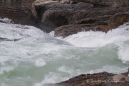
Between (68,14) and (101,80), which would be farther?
(68,14)

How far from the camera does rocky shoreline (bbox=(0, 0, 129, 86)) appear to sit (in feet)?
38.5

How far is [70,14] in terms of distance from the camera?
14578 millimetres

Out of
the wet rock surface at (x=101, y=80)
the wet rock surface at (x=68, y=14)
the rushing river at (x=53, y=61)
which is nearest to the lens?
the wet rock surface at (x=101, y=80)

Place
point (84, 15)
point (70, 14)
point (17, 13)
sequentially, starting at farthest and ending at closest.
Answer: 1. point (17, 13)
2. point (70, 14)
3. point (84, 15)

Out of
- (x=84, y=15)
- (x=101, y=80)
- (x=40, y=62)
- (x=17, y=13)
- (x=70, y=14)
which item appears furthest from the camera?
(x=17, y=13)

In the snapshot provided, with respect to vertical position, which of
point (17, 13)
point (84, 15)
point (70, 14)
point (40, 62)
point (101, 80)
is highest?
point (17, 13)

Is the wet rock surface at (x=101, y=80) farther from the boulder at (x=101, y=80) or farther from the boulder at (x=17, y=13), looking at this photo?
the boulder at (x=17, y=13)

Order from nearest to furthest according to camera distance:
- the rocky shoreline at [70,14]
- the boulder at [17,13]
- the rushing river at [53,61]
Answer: the rushing river at [53,61] → the rocky shoreline at [70,14] → the boulder at [17,13]

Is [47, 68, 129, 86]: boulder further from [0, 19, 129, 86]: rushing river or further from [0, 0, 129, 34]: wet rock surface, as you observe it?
[0, 0, 129, 34]: wet rock surface

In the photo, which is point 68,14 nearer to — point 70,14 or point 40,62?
point 70,14

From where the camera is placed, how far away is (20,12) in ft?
57.3

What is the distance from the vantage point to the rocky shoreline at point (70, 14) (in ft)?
38.5

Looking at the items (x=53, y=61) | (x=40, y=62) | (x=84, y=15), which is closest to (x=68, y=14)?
(x=84, y=15)

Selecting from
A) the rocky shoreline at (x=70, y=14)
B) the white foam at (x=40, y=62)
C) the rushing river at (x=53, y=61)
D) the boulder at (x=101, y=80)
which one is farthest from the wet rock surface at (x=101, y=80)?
the rocky shoreline at (x=70, y=14)
